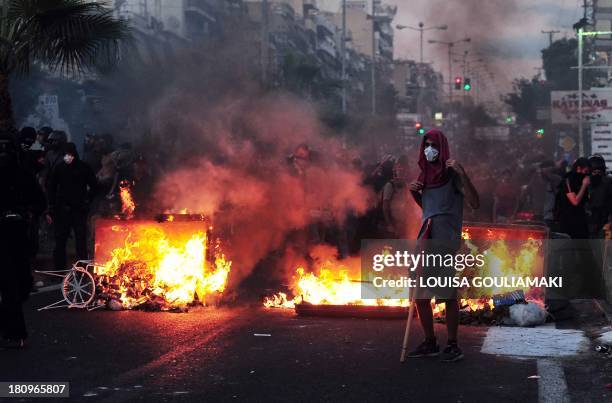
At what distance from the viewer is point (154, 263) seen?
10.1 metres

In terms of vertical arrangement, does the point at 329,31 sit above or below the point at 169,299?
above

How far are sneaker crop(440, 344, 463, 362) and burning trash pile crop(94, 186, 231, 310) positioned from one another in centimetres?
333

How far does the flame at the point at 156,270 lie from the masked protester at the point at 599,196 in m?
5.75

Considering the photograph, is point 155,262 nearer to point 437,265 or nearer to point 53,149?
point 437,265

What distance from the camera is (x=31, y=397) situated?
237 inches

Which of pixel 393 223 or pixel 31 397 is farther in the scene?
pixel 393 223

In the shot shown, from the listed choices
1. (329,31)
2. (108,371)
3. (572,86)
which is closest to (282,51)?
(572,86)

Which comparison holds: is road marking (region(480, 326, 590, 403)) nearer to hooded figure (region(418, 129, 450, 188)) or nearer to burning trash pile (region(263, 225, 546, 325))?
burning trash pile (region(263, 225, 546, 325))

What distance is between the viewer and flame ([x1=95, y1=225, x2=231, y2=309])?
10.0 meters

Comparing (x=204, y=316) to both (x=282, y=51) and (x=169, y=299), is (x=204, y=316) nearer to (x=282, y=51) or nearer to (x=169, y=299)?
(x=169, y=299)

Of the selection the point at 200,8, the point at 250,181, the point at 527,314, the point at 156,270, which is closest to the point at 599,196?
the point at 250,181

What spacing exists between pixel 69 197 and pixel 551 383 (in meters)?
7.95

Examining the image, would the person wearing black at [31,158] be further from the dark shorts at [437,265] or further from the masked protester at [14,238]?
the dark shorts at [437,265]

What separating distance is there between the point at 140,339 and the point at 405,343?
7.44 ft
